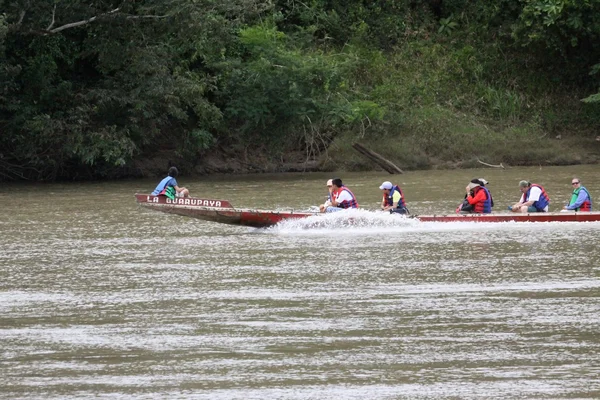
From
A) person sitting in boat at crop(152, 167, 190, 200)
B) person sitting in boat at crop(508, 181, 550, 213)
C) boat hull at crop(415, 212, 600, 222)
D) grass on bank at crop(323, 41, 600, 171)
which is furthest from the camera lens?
grass on bank at crop(323, 41, 600, 171)

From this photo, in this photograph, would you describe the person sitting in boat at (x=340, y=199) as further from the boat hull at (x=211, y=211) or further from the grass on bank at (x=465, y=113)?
the grass on bank at (x=465, y=113)

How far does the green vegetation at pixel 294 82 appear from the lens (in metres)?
31.8

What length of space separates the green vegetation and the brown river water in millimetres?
9591

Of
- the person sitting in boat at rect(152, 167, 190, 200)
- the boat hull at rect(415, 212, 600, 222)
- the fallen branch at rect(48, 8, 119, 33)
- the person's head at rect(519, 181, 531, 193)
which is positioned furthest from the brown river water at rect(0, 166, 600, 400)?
the fallen branch at rect(48, 8, 119, 33)

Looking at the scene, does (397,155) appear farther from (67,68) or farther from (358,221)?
(358,221)

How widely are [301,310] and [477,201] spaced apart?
8958mm

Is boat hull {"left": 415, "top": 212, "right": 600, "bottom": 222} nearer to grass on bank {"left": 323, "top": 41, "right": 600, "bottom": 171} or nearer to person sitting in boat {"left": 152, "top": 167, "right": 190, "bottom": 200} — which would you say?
person sitting in boat {"left": 152, "top": 167, "right": 190, "bottom": 200}

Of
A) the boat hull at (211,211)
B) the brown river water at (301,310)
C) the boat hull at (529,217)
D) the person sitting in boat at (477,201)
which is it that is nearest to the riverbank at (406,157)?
the brown river water at (301,310)

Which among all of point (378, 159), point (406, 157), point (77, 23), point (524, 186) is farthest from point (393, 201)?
point (406, 157)

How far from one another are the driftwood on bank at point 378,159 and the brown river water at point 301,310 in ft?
44.8

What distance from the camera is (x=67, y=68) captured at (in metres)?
34.2

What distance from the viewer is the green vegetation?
31.8 meters

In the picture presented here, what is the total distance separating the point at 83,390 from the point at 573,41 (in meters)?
30.2

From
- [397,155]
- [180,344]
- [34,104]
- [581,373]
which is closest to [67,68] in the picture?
[34,104]
